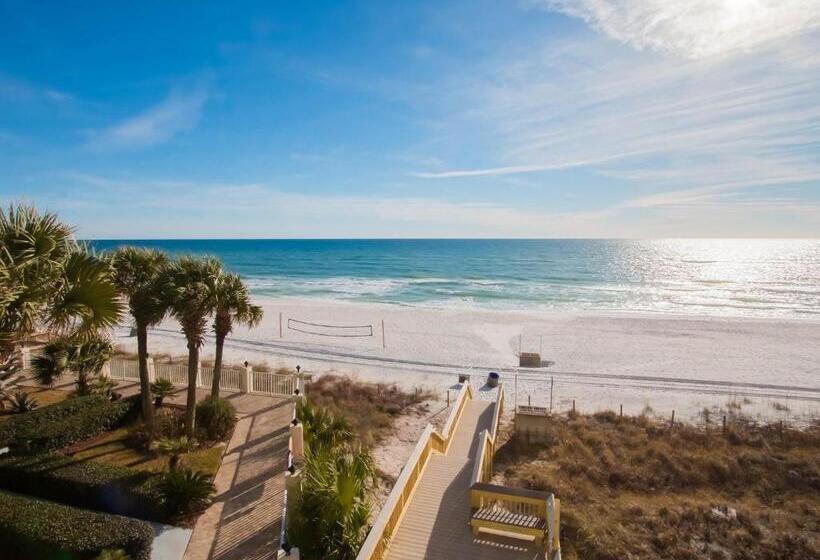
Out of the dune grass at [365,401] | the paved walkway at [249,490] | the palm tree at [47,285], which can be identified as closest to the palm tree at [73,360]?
the paved walkway at [249,490]

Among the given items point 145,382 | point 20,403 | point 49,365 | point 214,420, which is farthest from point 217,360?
point 49,365

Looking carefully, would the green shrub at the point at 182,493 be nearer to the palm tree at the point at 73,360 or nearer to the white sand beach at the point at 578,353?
the palm tree at the point at 73,360

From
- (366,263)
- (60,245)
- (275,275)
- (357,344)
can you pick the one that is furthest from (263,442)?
(366,263)

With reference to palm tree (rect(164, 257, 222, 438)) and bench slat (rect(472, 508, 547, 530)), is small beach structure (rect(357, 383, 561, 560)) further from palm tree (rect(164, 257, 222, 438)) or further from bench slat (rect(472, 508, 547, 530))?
palm tree (rect(164, 257, 222, 438))

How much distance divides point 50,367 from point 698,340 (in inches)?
1417

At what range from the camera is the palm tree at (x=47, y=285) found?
5.52 metres

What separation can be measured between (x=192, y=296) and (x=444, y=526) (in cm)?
773

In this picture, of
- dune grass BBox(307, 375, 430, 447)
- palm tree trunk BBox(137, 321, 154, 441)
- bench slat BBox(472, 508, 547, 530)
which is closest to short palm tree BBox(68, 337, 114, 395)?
palm tree trunk BBox(137, 321, 154, 441)

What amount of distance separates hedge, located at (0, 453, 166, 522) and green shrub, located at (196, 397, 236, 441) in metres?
3.03

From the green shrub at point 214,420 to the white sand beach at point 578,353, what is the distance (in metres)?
9.73

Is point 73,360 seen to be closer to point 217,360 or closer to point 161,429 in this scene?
point 161,429

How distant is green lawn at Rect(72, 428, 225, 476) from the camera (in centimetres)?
1108

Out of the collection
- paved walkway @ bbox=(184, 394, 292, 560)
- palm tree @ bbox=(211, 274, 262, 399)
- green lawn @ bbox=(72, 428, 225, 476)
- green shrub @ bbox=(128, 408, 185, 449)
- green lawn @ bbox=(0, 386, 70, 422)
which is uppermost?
→ palm tree @ bbox=(211, 274, 262, 399)

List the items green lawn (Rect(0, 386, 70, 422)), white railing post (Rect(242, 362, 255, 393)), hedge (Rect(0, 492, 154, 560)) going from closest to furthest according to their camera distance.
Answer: hedge (Rect(0, 492, 154, 560))
green lawn (Rect(0, 386, 70, 422))
white railing post (Rect(242, 362, 255, 393))
